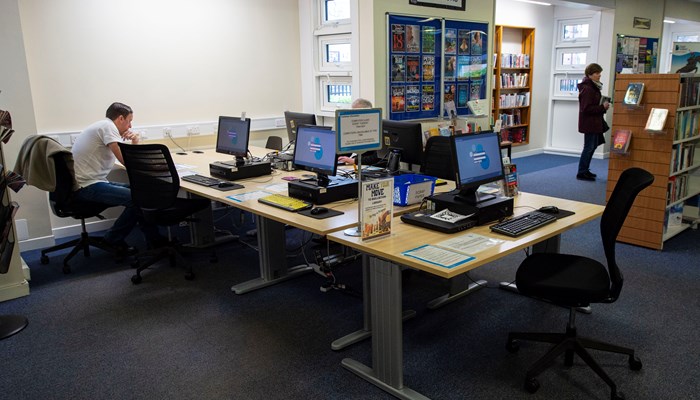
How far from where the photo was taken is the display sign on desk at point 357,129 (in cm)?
250

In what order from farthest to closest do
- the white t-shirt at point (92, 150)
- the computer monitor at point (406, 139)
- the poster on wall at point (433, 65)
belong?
the poster on wall at point (433, 65) < the white t-shirt at point (92, 150) < the computer monitor at point (406, 139)

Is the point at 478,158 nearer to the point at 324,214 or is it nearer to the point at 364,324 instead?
the point at 324,214

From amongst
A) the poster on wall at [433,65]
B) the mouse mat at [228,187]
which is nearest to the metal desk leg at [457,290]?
the mouse mat at [228,187]

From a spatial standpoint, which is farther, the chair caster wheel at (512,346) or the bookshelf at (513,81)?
the bookshelf at (513,81)

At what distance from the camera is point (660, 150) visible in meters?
4.38

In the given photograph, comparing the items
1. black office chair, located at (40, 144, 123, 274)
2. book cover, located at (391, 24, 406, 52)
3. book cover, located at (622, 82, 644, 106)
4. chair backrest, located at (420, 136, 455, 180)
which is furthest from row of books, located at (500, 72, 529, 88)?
black office chair, located at (40, 144, 123, 274)

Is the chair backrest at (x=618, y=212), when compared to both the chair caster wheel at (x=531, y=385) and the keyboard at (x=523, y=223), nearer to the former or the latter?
the keyboard at (x=523, y=223)

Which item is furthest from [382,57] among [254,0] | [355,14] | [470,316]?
[470,316]

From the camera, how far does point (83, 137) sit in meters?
4.37

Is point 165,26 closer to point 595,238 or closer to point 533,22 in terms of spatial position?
point 595,238

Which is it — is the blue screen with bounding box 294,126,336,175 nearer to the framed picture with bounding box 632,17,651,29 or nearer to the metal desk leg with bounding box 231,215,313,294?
the metal desk leg with bounding box 231,215,313,294

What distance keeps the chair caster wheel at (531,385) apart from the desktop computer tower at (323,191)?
1.52 m

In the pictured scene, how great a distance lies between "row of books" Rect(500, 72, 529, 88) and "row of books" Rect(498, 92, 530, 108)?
0.56 ft

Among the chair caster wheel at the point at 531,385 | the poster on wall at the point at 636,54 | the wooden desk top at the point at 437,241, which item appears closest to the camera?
the wooden desk top at the point at 437,241
